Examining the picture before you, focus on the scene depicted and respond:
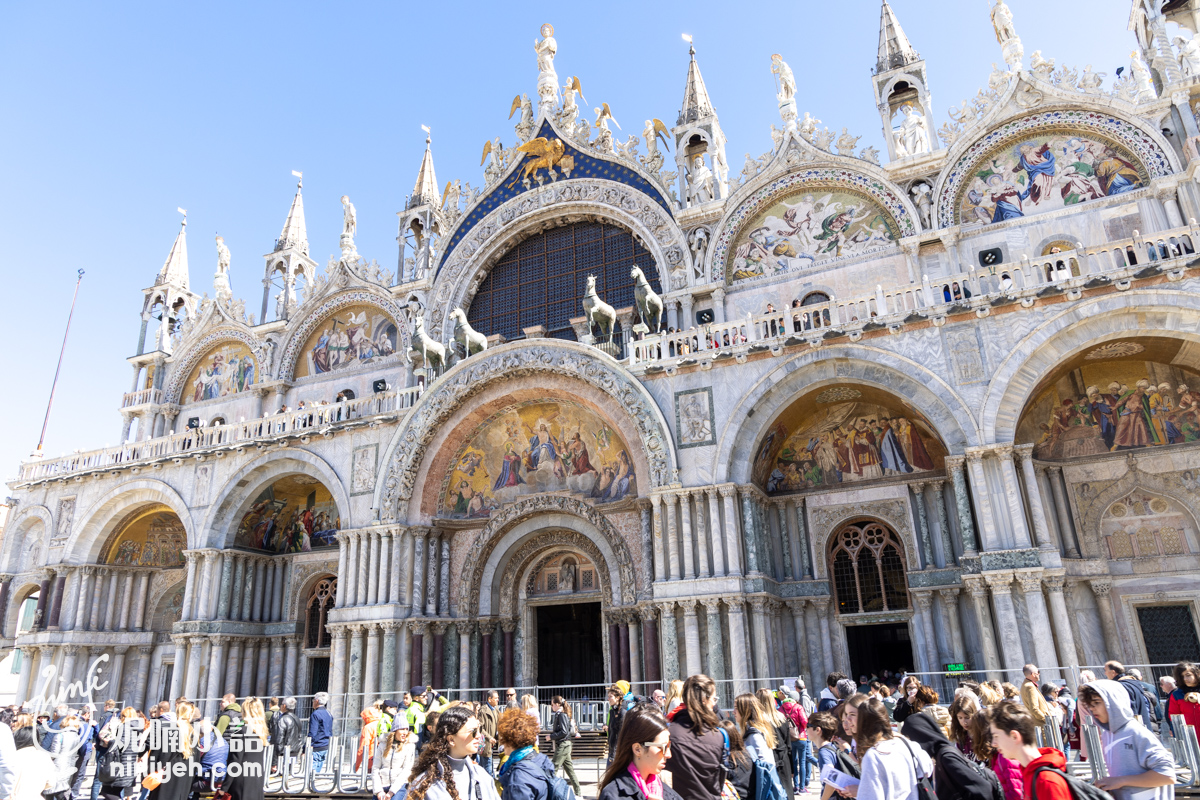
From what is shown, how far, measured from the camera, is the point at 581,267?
24.6m

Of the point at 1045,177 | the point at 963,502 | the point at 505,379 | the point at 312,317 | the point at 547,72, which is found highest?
the point at 547,72

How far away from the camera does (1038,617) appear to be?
14.3 meters

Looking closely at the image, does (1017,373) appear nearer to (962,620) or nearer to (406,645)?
(962,620)

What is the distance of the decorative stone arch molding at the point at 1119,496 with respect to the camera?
53.2 feet

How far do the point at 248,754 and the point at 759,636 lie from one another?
1105 centimetres

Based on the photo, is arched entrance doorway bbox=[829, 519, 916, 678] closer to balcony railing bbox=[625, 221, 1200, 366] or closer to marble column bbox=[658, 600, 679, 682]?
marble column bbox=[658, 600, 679, 682]

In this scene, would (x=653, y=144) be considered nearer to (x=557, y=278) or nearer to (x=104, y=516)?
(x=557, y=278)

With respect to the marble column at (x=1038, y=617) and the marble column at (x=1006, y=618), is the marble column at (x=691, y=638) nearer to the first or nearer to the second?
the marble column at (x=1006, y=618)

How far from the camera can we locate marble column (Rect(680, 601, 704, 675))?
1644 cm

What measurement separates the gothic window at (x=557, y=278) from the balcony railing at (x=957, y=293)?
175 inches

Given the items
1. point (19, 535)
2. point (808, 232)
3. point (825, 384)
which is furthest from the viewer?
point (19, 535)

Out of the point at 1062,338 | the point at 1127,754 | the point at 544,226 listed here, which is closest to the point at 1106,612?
the point at 1062,338

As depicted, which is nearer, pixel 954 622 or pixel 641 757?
pixel 641 757

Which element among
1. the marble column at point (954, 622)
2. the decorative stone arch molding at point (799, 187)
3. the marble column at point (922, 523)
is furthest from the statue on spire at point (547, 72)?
the marble column at point (954, 622)
